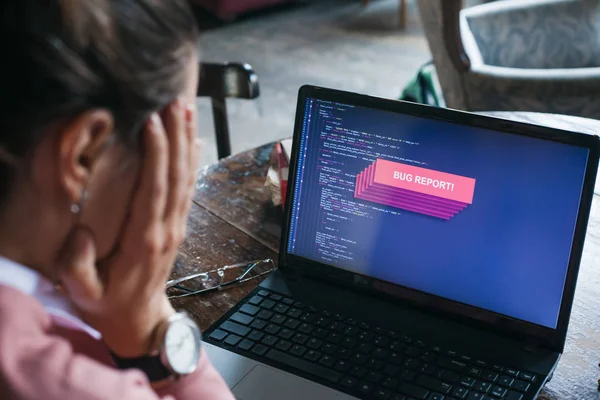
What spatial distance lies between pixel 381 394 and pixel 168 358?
274 millimetres

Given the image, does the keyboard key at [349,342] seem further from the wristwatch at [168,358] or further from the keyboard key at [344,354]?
the wristwatch at [168,358]

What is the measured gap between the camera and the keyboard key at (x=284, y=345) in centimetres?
95

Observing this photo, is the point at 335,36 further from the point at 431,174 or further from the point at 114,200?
the point at 114,200

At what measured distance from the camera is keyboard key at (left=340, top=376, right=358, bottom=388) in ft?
2.90

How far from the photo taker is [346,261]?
105 centimetres

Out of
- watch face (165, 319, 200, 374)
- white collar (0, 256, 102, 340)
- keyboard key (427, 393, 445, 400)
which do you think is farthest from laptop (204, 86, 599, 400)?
white collar (0, 256, 102, 340)

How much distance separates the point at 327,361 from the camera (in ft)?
3.02

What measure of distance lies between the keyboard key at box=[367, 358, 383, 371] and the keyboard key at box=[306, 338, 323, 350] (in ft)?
0.24

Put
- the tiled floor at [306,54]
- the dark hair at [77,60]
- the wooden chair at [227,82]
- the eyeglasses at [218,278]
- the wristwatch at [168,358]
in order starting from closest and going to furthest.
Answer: the dark hair at [77,60], the wristwatch at [168,358], the eyeglasses at [218,278], the wooden chair at [227,82], the tiled floor at [306,54]

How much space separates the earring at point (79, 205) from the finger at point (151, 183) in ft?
0.23

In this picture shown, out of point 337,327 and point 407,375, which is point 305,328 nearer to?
point 337,327

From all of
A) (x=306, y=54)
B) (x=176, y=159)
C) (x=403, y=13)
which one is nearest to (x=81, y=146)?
(x=176, y=159)

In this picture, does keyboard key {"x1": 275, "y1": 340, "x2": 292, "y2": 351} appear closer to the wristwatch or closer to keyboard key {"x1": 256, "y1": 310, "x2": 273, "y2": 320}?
keyboard key {"x1": 256, "y1": 310, "x2": 273, "y2": 320}

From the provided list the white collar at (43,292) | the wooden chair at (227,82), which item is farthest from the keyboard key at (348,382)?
the wooden chair at (227,82)
